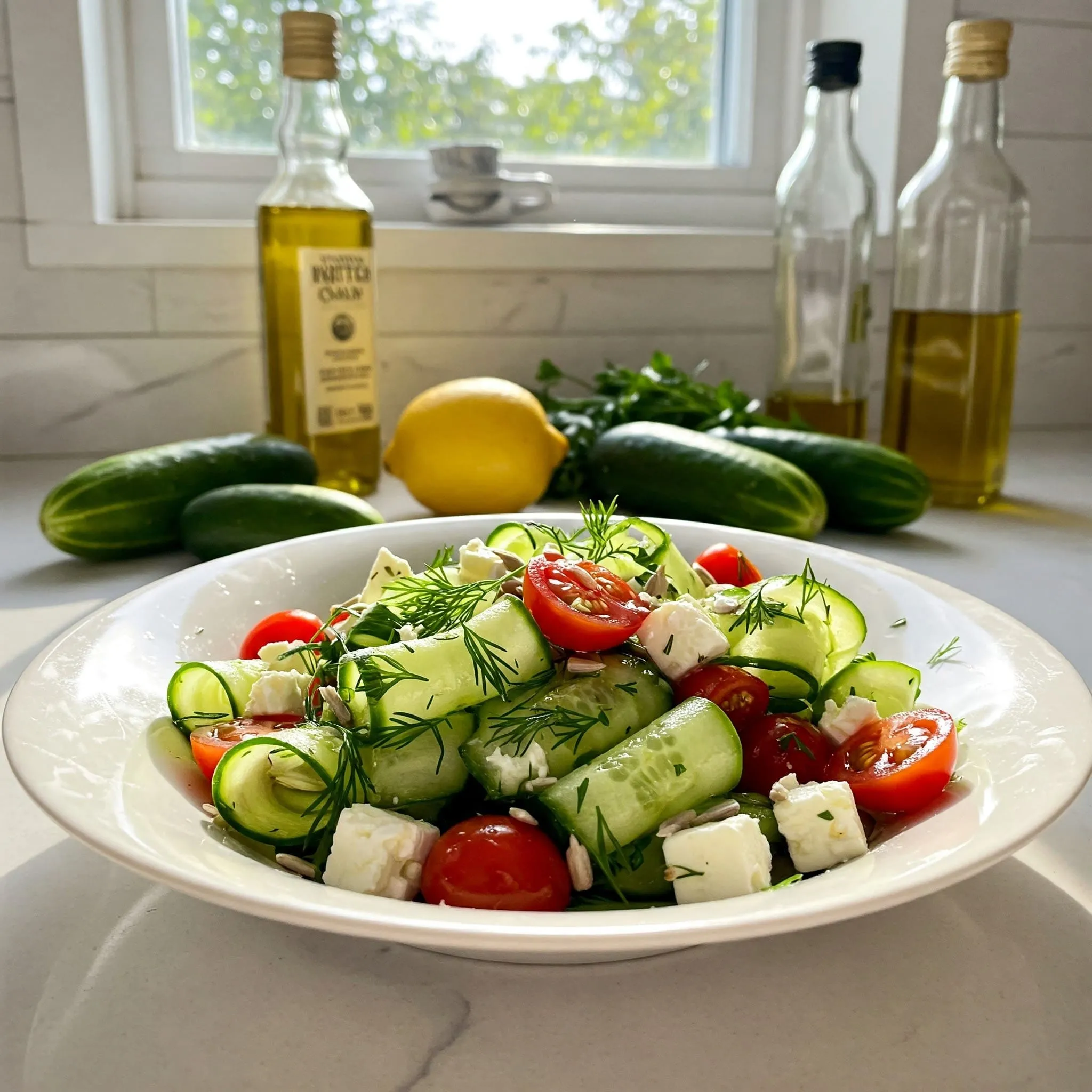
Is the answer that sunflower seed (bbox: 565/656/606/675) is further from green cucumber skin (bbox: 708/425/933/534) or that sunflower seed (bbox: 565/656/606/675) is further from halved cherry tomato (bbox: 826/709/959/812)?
green cucumber skin (bbox: 708/425/933/534)

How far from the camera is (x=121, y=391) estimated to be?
1543 mm

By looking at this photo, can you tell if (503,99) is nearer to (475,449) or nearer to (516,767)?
(475,449)

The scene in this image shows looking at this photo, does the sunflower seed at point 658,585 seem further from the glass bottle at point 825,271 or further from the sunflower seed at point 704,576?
the glass bottle at point 825,271

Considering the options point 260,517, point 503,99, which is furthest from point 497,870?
point 503,99

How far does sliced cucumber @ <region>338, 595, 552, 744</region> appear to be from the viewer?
519 mm

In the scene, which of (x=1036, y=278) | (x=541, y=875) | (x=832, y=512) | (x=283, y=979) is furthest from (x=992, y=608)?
(x=1036, y=278)

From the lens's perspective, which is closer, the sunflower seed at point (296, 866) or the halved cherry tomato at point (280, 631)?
the sunflower seed at point (296, 866)

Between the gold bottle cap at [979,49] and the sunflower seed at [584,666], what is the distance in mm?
977

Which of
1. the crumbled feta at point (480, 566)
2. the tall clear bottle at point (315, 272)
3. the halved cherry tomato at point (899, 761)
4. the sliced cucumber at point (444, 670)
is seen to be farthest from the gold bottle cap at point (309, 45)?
the halved cherry tomato at point (899, 761)

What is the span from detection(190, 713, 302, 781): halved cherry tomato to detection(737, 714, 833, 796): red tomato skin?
0.79ft

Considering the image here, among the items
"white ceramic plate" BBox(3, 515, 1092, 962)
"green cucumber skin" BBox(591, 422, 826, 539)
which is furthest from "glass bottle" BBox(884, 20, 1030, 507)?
"white ceramic plate" BBox(3, 515, 1092, 962)

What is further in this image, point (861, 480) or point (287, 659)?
point (861, 480)

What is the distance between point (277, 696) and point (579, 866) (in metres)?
0.21

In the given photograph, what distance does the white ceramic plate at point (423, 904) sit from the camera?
38 cm
